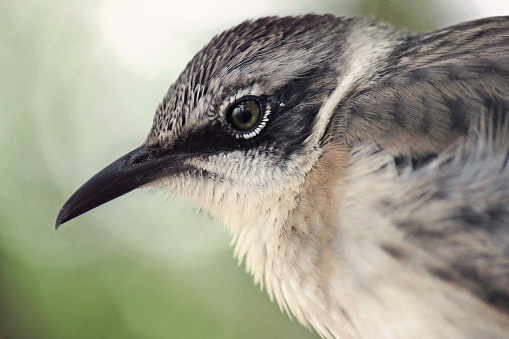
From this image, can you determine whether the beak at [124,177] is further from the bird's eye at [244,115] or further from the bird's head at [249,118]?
the bird's eye at [244,115]

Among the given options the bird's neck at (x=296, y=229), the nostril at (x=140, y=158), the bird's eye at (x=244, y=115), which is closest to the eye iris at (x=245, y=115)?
the bird's eye at (x=244, y=115)

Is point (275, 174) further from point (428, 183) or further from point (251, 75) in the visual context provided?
point (428, 183)

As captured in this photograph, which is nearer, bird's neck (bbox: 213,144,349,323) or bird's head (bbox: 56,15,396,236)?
bird's neck (bbox: 213,144,349,323)

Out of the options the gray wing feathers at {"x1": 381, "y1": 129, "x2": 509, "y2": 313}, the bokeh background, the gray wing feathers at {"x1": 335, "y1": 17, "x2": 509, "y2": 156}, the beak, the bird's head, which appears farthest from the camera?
the bokeh background

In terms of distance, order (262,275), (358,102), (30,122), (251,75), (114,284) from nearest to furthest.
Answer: (358,102) < (251,75) < (262,275) < (114,284) < (30,122)

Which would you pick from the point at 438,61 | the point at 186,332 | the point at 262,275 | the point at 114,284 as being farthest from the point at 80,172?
the point at 438,61

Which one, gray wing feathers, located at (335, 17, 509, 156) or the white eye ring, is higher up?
the white eye ring

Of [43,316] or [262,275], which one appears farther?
[43,316]

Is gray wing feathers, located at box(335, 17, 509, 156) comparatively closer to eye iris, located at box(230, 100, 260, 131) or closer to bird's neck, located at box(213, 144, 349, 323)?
bird's neck, located at box(213, 144, 349, 323)

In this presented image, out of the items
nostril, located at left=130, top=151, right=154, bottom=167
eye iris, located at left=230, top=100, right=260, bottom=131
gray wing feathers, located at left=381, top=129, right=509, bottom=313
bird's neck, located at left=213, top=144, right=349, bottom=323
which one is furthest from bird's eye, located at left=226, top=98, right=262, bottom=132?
gray wing feathers, located at left=381, top=129, right=509, bottom=313
